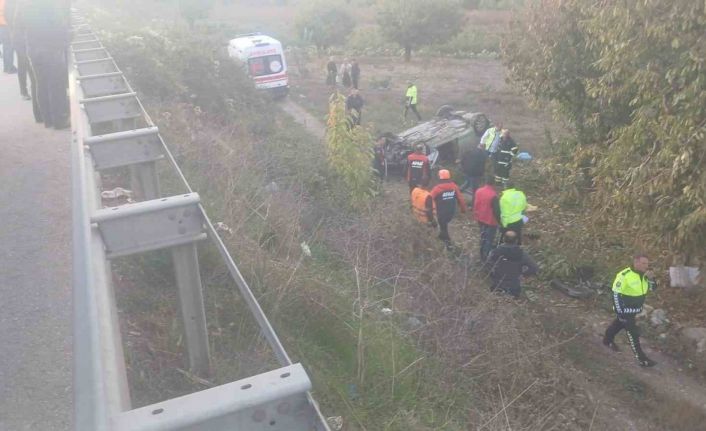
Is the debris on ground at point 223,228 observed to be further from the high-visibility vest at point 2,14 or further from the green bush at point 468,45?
the green bush at point 468,45

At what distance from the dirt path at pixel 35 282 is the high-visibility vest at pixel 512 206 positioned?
19.6ft

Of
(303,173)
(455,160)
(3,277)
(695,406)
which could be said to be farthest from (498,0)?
(3,277)

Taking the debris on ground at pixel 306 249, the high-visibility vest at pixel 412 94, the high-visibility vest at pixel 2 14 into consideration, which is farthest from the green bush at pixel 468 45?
the debris on ground at pixel 306 249

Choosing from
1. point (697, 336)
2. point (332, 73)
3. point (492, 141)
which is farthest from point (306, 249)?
point (332, 73)

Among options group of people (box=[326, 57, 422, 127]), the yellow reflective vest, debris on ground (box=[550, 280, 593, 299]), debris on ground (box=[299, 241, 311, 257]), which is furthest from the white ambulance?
debris on ground (box=[299, 241, 311, 257])

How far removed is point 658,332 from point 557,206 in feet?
16.3

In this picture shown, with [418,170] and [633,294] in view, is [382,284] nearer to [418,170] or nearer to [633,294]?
[633,294]

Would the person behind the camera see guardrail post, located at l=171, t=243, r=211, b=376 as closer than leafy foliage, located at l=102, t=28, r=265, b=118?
Yes

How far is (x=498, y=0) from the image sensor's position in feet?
153

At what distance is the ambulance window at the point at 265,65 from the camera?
79.7ft

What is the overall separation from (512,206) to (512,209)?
47 mm

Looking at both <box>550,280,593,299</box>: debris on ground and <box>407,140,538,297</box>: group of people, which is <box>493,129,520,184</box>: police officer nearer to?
<box>407,140,538,297</box>: group of people

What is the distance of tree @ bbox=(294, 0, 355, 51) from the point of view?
3859 centimetres

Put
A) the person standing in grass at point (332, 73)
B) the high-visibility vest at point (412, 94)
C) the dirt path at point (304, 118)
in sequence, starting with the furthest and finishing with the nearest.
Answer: the person standing in grass at point (332, 73), the high-visibility vest at point (412, 94), the dirt path at point (304, 118)
